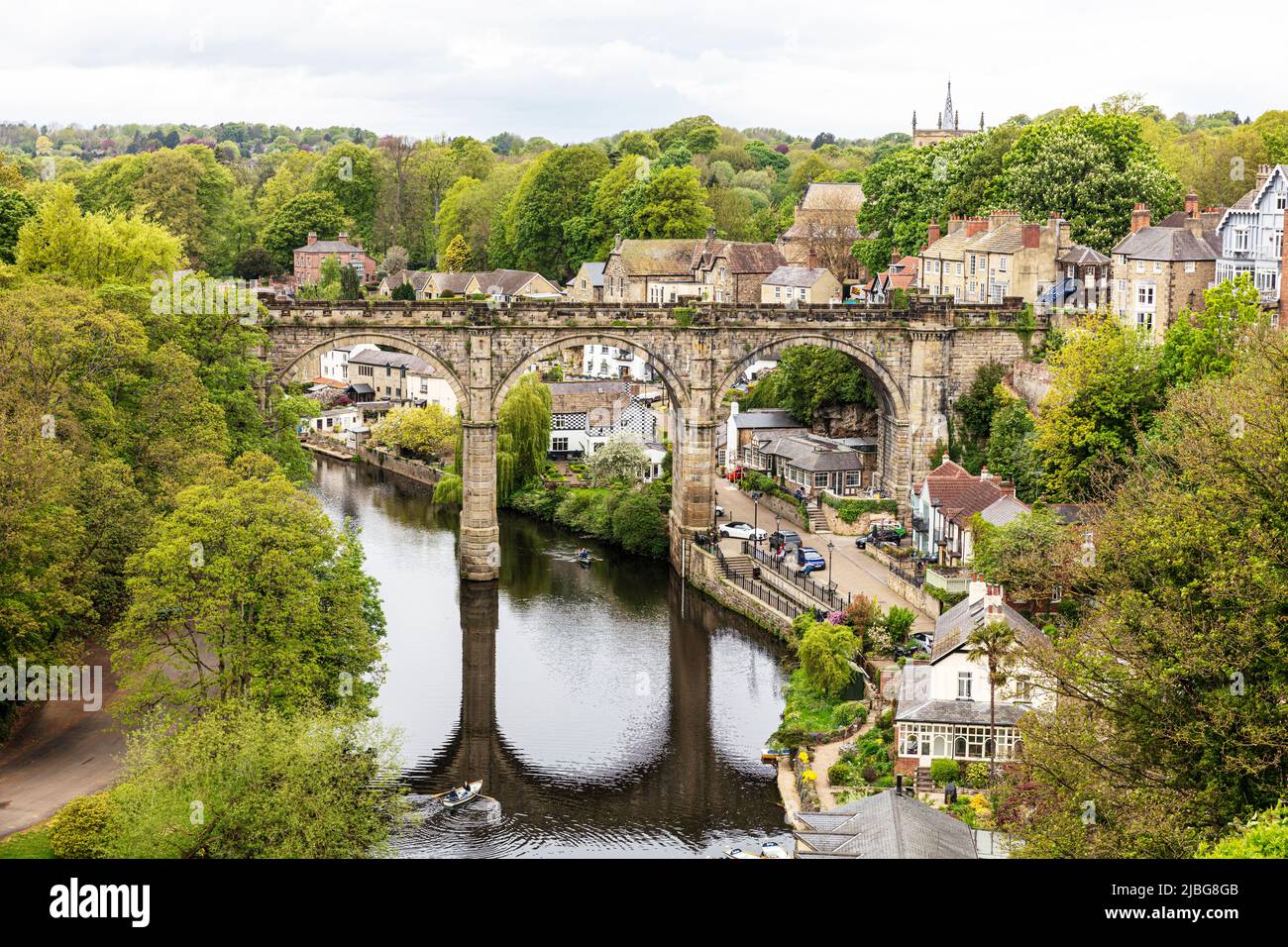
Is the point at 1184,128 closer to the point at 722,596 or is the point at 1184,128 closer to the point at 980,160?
the point at 980,160

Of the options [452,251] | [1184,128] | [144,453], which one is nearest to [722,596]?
[144,453]

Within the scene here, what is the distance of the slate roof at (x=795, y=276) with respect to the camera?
95.2 meters

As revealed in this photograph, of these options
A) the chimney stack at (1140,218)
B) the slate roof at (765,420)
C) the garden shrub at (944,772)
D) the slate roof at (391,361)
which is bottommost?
the garden shrub at (944,772)

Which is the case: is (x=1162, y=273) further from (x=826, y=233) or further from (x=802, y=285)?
(x=826, y=233)

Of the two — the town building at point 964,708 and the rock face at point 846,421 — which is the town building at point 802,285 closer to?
the rock face at point 846,421

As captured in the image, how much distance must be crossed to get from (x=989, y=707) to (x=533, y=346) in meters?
29.2

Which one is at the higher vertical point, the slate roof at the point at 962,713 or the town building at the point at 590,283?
the town building at the point at 590,283

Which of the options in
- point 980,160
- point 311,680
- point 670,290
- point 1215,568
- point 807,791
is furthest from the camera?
point 670,290

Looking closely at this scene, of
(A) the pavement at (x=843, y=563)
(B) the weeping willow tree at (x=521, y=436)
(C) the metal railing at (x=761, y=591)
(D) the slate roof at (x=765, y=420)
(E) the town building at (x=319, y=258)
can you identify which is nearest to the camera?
(A) the pavement at (x=843, y=563)

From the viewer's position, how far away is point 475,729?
46.6m

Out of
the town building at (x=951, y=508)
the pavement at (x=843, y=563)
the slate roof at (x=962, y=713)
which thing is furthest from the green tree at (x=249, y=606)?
the town building at (x=951, y=508)

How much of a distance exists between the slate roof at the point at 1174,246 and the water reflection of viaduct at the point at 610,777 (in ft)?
86.4

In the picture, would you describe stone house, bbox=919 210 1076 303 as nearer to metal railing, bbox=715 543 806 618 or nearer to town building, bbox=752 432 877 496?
town building, bbox=752 432 877 496

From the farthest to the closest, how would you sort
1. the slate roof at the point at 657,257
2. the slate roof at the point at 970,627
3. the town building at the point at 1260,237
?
1. the slate roof at the point at 657,257
2. the town building at the point at 1260,237
3. the slate roof at the point at 970,627
